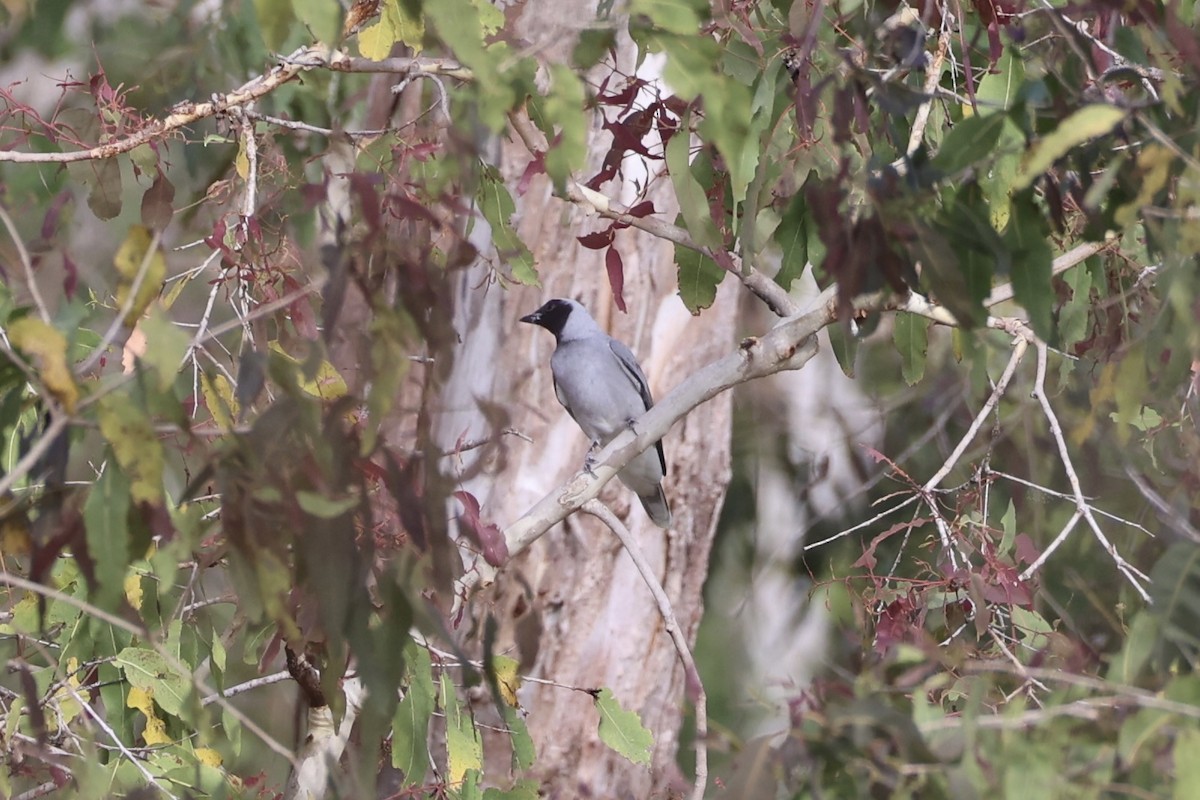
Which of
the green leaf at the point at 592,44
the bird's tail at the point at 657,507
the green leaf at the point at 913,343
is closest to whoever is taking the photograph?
the green leaf at the point at 592,44

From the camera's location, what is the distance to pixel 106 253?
7.52 metres

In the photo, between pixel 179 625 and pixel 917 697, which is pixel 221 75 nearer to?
pixel 179 625

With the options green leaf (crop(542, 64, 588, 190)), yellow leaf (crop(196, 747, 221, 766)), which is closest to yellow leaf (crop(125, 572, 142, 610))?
yellow leaf (crop(196, 747, 221, 766))

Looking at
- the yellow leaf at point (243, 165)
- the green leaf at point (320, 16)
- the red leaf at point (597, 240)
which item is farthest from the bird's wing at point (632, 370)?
the green leaf at point (320, 16)

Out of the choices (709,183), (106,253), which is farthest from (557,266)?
(106,253)

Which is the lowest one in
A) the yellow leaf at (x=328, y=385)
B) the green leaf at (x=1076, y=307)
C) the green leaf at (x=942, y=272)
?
the green leaf at (x=1076, y=307)

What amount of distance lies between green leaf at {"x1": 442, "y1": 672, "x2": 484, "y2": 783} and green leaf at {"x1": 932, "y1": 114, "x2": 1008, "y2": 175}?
137cm

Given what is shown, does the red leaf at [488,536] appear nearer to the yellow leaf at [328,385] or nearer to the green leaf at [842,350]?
the yellow leaf at [328,385]

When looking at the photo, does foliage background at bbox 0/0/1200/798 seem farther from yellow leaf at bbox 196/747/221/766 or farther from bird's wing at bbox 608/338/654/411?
bird's wing at bbox 608/338/654/411

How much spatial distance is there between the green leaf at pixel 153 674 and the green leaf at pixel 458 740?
483mm

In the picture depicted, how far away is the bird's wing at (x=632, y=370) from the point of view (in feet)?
14.0

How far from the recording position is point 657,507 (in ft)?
14.4

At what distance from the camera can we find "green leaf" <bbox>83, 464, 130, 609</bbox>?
136 centimetres

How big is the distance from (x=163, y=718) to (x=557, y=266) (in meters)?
2.18
